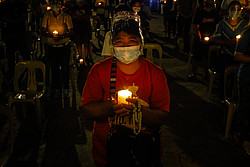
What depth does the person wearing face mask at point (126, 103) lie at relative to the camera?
208 centimetres

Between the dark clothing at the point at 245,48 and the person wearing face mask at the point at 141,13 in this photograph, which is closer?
the dark clothing at the point at 245,48

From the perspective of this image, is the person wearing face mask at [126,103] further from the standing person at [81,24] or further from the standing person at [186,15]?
the standing person at [186,15]

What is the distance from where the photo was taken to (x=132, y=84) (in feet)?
7.39

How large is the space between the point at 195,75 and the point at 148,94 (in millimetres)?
6061

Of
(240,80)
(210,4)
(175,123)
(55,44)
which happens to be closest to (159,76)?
A: (240,80)

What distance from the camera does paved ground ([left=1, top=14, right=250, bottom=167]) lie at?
4250mm

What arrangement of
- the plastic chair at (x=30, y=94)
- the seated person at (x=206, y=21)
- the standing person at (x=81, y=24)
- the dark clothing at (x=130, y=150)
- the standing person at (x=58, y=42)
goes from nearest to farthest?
the dark clothing at (x=130, y=150) < the plastic chair at (x=30, y=94) < the standing person at (x=58, y=42) < the seated person at (x=206, y=21) < the standing person at (x=81, y=24)

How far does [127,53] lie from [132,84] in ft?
0.79

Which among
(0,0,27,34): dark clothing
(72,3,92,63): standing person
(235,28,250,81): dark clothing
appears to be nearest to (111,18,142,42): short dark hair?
(235,28,250,81): dark clothing

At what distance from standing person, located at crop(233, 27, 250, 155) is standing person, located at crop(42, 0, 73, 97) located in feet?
12.4

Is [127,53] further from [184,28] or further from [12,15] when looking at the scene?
[184,28]

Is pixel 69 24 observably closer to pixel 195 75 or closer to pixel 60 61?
pixel 60 61

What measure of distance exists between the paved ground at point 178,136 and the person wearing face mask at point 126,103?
2082 millimetres

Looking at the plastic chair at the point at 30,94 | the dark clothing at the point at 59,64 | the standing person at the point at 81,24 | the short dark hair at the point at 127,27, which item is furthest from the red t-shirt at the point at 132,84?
the standing person at the point at 81,24
